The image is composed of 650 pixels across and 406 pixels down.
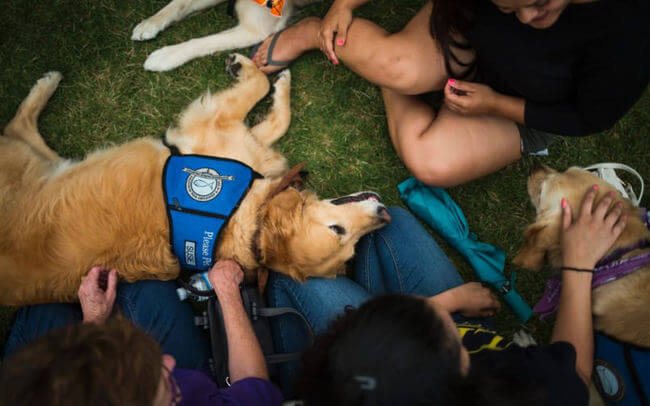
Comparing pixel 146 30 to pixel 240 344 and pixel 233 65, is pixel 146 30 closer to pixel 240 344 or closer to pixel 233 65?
pixel 233 65

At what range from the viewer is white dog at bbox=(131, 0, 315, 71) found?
285 centimetres

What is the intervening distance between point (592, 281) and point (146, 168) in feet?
8.31

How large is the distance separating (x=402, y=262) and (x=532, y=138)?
1.12 metres

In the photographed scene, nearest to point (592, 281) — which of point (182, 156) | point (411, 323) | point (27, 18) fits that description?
point (411, 323)

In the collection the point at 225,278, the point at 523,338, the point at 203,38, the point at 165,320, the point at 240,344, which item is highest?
the point at 203,38

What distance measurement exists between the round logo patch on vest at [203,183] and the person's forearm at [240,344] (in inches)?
22.1

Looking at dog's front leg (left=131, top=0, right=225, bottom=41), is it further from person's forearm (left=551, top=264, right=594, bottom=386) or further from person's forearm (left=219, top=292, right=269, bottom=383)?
person's forearm (left=551, top=264, right=594, bottom=386)

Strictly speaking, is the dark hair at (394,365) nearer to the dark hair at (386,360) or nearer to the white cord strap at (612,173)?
the dark hair at (386,360)

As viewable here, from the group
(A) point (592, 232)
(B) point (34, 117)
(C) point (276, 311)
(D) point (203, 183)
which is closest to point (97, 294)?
(D) point (203, 183)

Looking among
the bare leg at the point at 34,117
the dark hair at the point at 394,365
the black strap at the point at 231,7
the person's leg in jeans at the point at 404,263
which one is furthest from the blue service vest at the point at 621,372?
the bare leg at the point at 34,117

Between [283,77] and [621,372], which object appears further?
[283,77]

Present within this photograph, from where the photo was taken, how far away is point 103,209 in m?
2.19

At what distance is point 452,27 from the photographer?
7.16 feet

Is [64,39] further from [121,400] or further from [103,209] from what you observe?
[121,400]
